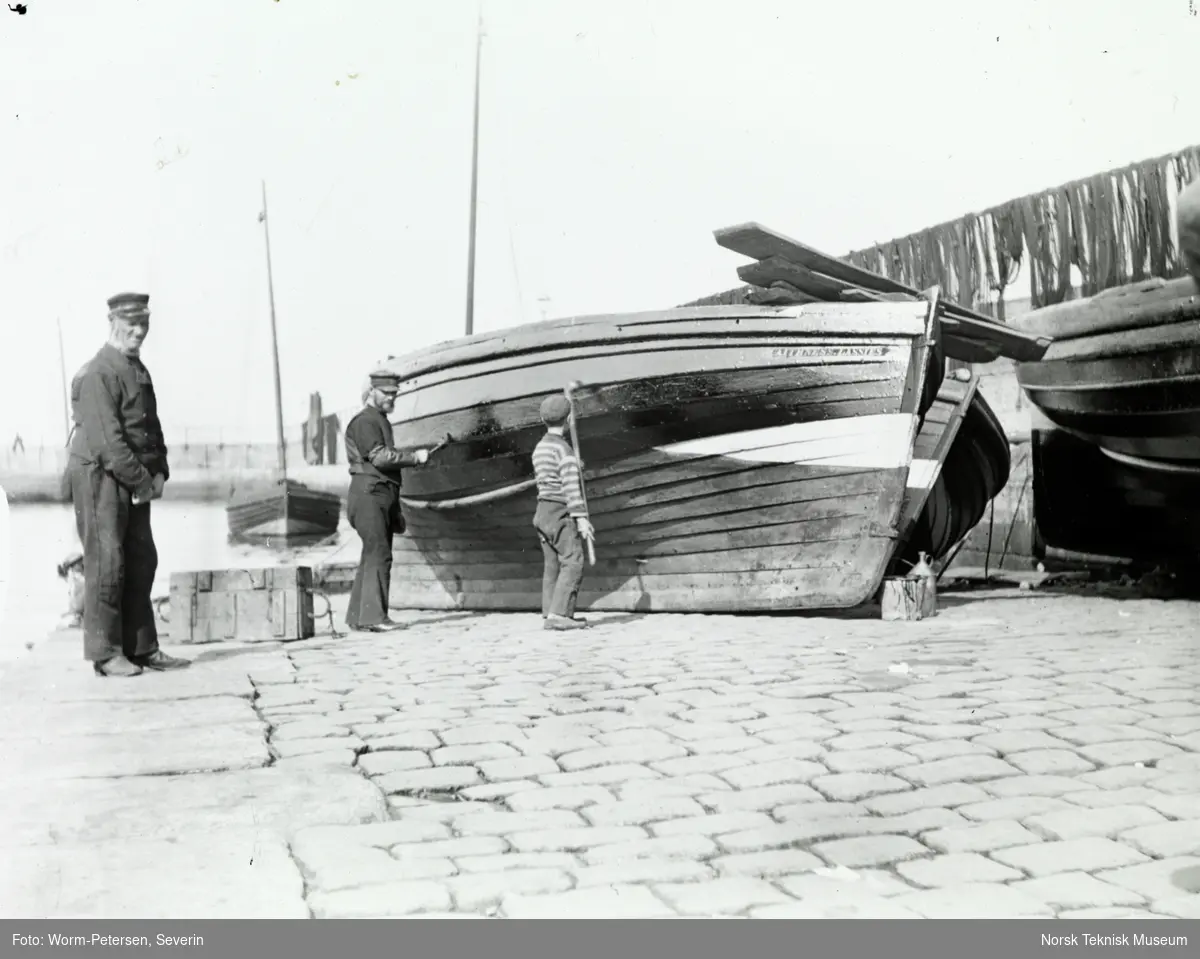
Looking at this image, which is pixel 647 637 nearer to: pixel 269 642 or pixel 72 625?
pixel 269 642

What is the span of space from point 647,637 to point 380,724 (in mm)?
2671

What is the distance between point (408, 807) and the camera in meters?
3.38

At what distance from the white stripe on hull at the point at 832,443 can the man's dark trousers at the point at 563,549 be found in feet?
3.52

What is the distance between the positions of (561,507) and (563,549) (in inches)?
11.2

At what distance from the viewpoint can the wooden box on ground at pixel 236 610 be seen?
7.24 metres

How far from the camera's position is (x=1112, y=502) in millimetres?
9172

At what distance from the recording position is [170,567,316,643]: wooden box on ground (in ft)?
23.7

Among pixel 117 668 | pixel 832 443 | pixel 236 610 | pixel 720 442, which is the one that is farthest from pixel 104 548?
pixel 832 443

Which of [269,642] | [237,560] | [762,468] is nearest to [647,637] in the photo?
[762,468]

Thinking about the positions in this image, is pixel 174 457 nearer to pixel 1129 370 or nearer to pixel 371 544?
pixel 371 544

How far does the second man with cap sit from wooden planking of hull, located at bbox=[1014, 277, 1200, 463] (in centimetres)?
402

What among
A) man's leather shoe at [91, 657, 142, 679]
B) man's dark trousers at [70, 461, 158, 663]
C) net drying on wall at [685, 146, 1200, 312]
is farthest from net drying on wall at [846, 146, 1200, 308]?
man's leather shoe at [91, 657, 142, 679]

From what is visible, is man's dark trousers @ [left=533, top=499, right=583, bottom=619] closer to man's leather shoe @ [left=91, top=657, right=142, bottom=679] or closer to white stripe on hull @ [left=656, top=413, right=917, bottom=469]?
white stripe on hull @ [left=656, top=413, right=917, bottom=469]

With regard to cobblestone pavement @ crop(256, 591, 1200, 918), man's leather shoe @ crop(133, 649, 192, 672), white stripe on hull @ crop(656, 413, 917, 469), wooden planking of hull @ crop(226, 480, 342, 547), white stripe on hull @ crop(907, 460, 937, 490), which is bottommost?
cobblestone pavement @ crop(256, 591, 1200, 918)
